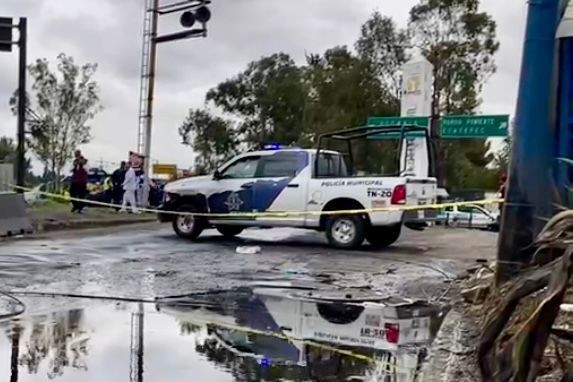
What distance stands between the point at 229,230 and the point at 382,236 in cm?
362

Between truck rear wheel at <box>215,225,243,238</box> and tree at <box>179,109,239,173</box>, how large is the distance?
127ft

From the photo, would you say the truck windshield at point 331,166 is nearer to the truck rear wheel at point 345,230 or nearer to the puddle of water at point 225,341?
the truck rear wheel at point 345,230

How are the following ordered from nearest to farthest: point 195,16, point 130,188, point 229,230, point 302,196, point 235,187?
point 302,196 → point 235,187 → point 229,230 → point 195,16 → point 130,188

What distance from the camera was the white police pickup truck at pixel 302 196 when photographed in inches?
629

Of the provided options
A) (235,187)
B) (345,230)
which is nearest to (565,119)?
(345,230)

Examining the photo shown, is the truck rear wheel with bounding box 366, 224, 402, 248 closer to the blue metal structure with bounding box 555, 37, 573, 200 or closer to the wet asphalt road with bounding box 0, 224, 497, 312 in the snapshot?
the wet asphalt road with bounding box 0, 224, 497, 312

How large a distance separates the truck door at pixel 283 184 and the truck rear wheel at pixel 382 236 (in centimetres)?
146

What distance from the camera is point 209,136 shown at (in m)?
58.9

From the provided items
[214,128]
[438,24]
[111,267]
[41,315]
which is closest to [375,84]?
[438,24]

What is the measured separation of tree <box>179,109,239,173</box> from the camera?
191 ft

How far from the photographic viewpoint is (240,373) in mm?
6344

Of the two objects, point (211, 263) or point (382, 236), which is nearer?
point (211, 263)

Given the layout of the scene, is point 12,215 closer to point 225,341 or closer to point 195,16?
point 195,16

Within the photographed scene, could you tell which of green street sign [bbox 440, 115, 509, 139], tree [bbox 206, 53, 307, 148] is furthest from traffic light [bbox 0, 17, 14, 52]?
tree [bbox 206, 53, 307, 148]
